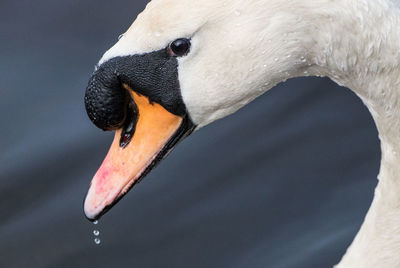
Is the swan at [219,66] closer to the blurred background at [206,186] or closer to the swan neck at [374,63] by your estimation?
the swan neck at [374,63]

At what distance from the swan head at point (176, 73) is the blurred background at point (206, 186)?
2.04 m

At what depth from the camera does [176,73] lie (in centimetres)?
322

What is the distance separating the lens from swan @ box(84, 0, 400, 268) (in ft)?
9.59

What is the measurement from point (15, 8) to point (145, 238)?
1959 mm

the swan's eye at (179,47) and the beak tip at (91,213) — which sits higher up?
the swan's eye at (179,47)

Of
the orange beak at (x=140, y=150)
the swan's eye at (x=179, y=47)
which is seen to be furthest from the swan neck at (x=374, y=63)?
the orange beak at (x=140, y=150)

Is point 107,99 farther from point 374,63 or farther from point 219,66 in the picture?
point 374,63

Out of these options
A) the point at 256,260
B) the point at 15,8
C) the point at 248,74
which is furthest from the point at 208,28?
the point at 15,8

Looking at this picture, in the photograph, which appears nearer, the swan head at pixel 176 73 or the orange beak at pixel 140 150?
the swan head at pixel 176 73

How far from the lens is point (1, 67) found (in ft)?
20.0

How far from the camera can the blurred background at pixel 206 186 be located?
5.37 m

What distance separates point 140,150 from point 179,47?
1.43ft

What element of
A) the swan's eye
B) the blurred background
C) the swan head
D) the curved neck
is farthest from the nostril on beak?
the blurred background

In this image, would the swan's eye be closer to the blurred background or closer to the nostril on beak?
the nostril on beak
